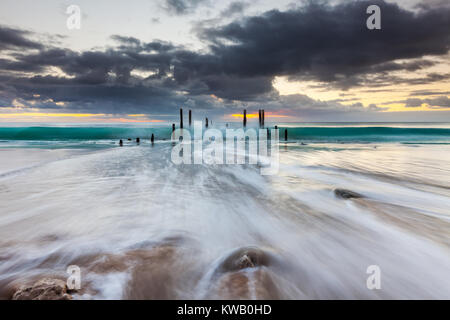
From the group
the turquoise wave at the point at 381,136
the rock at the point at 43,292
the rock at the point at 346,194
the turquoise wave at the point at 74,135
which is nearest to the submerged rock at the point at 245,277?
the rock at the point at 43,292

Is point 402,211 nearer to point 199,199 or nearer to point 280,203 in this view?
point 280,203

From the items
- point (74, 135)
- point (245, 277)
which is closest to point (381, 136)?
point (245, 277)

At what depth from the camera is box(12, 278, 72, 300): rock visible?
2.09 m

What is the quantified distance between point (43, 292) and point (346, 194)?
639cm

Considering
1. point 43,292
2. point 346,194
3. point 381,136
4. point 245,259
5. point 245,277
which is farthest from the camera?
Answer: point 381,136

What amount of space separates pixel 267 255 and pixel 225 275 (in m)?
0.75

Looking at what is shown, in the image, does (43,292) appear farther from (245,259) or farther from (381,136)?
(381,136)

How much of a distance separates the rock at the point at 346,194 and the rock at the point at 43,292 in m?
5.95

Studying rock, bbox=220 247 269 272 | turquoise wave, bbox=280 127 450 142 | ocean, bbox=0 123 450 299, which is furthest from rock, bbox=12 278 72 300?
turquoise wave, bbox=280 127 450 142

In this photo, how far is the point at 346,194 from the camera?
19.7 feet

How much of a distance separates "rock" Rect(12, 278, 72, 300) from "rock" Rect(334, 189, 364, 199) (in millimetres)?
5951

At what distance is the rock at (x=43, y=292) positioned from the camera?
2.09 m

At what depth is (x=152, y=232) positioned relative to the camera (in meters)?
3.84

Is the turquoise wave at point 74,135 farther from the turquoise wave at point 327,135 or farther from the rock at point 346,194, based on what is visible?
the rock at point 346,194
